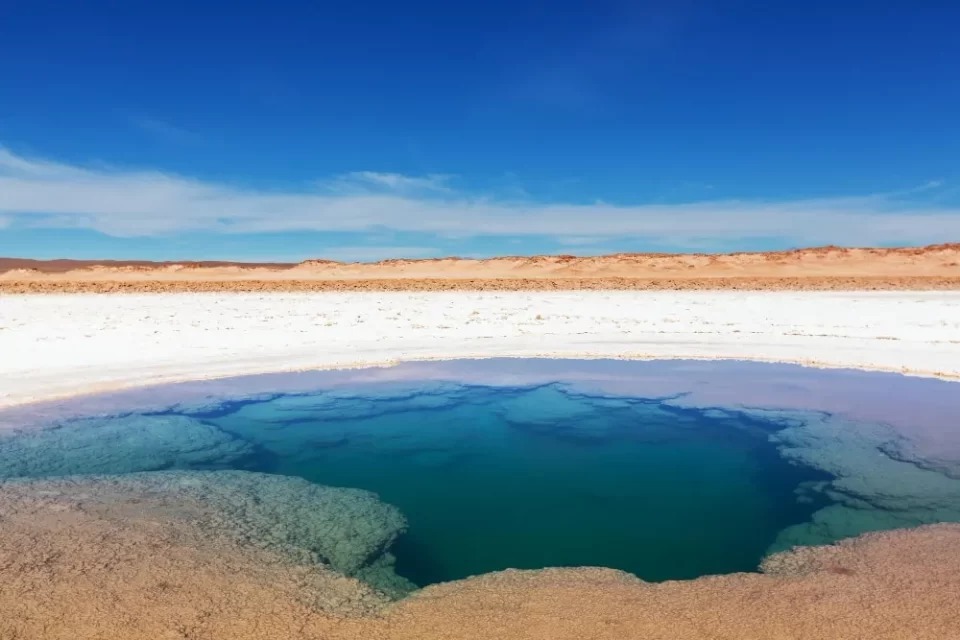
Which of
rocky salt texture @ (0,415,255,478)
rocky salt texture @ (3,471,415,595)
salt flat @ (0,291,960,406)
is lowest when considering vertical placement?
rocky salt texture @ (3,471,415,595)

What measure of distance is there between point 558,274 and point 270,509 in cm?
4616

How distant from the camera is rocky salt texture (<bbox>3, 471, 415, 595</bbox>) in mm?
4289

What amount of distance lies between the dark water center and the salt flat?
2601mm

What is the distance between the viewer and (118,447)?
655 cm

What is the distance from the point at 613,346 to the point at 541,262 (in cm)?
4614

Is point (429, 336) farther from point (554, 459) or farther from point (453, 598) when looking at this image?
point (453, 598)

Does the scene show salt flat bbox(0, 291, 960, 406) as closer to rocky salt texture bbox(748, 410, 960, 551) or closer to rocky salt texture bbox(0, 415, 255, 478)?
rocky salt texture bbox(0, 415, 255, 478)

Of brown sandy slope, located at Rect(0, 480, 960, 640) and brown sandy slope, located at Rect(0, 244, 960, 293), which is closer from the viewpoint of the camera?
brown sandy slope, located at Rect(0, 480, 960, 640)

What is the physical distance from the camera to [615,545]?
14.7 ft

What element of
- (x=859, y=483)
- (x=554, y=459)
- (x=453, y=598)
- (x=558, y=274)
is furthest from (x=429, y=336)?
(x=558, y=274)

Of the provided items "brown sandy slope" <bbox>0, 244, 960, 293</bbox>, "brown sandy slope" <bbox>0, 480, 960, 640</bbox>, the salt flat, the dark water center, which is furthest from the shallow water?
"brown sandy slope" <bbox>0, 244, 960, 293</bbox>

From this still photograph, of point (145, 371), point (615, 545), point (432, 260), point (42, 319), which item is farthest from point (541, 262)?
point (615, 545)

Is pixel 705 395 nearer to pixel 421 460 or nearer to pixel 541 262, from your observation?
pixel 421 460

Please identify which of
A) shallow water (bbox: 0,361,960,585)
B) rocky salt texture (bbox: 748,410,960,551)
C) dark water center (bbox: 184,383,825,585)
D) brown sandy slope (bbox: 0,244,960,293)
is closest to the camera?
dark water center (bbox: 184,383,825,585)
